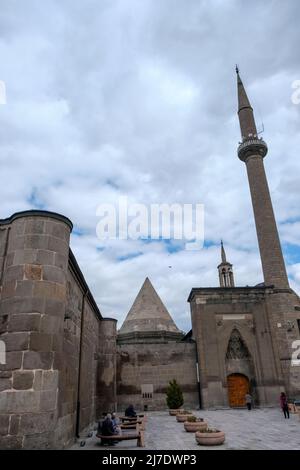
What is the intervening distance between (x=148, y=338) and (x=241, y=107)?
2182cm

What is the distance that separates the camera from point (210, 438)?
8.61 m

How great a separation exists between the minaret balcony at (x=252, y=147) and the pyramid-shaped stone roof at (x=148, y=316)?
15356 mm

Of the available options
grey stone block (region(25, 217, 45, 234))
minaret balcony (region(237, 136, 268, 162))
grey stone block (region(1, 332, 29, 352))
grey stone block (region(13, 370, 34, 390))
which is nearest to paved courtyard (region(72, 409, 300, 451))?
grey stone block (region(13, 370, 34, 390))

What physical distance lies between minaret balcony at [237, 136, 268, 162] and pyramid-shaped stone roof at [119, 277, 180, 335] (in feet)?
50.4

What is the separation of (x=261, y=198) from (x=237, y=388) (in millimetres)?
13807

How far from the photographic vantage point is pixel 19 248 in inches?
332

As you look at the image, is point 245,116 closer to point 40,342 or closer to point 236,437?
point 236,437

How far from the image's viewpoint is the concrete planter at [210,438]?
860 centimetres

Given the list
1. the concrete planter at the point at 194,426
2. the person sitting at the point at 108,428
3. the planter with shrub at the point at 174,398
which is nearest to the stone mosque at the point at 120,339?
the person sitting at the point at 108,428

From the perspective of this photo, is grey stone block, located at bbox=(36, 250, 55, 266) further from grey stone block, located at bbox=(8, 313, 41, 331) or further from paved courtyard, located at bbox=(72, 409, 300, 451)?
paved courtyard, located at bbox=(72, 409, 300, 451)

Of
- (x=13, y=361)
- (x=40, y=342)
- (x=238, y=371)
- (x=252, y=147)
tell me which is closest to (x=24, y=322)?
(x=40, y=342)

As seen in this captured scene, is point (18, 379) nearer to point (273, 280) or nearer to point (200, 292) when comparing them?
point (200, 292)
